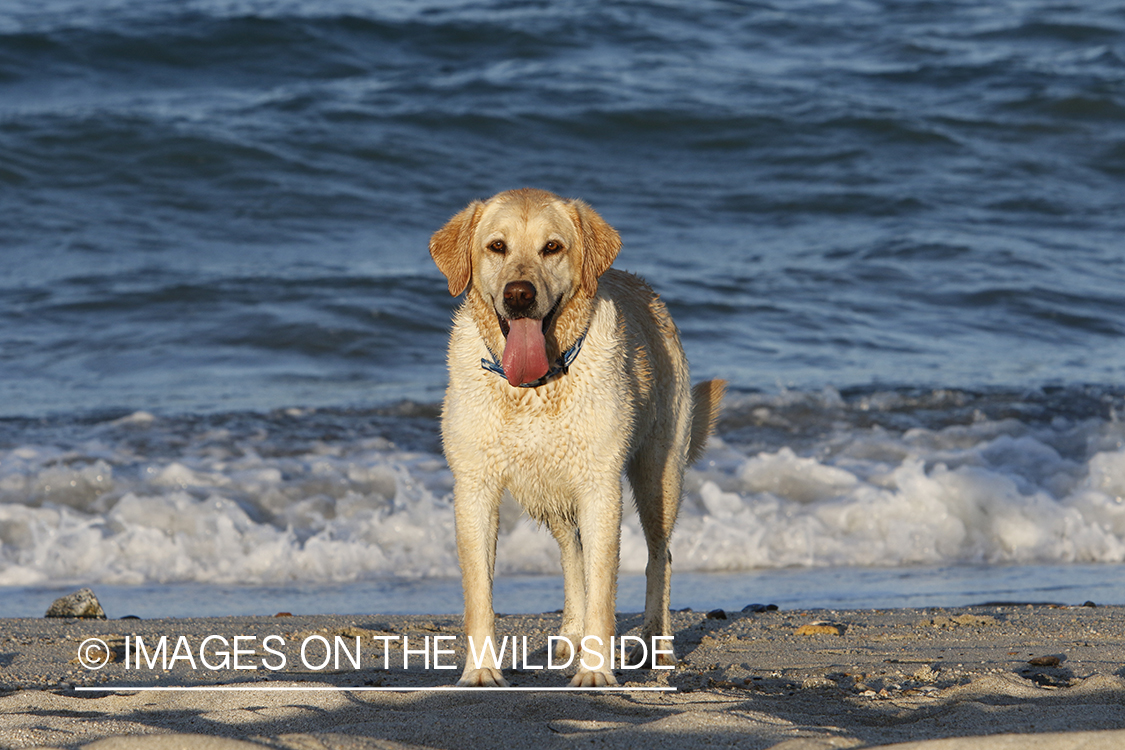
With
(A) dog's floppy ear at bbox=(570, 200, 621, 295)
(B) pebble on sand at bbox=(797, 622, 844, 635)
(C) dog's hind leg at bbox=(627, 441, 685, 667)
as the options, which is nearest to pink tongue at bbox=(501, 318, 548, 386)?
(A) dog's floppy ear at bbox=(570, 200, 621, 295)

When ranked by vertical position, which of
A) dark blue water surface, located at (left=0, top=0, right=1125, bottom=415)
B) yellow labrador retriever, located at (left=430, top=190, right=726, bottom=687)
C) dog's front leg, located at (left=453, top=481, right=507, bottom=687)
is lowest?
dog's front leg, located at (left=453, top=481, right=507, bottom=687)

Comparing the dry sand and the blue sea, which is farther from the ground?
the blue sea

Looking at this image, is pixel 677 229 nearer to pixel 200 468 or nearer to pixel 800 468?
pixel 800 468

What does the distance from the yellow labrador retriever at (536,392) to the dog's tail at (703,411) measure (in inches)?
45.3

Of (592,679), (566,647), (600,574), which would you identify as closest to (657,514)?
→ (566,647)

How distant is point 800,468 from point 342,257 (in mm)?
7670

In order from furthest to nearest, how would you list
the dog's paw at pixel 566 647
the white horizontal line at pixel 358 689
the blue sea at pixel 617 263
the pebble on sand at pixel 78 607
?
the blue sea at pixel 617 263
the pebble on sand at pixel 78 607
the dog's paw at pixel 566 647
the white horizontal line at pixel 358 689

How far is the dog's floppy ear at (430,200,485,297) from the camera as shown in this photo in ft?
13.6

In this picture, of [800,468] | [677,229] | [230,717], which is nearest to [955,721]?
[230,717]

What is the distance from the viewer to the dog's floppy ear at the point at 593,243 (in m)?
4.07

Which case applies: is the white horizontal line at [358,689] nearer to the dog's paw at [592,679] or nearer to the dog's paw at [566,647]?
the dog's paw at [592,679]

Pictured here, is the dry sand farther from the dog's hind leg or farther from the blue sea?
the blue sea

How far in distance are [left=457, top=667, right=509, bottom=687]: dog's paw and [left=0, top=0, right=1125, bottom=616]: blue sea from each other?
7.27 feet

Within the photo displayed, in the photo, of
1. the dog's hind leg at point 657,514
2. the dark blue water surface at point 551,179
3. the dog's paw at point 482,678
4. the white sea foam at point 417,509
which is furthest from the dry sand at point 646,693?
the dark blue water surface at point 551,179
